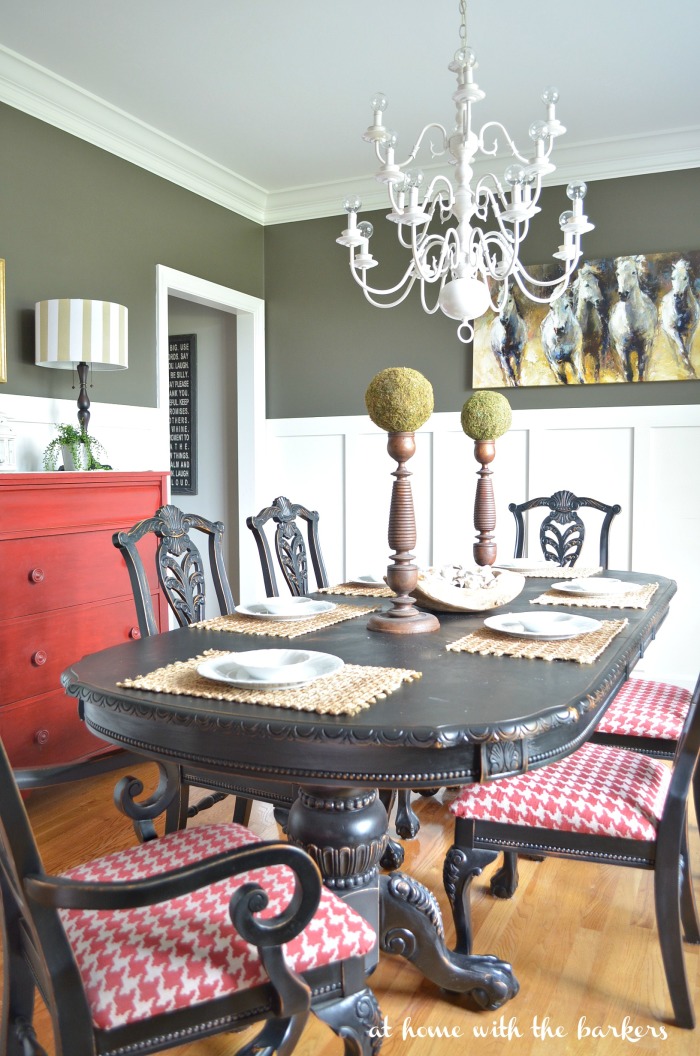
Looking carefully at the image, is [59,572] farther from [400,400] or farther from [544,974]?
[544,974]

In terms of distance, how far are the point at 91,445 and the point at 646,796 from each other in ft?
8.37

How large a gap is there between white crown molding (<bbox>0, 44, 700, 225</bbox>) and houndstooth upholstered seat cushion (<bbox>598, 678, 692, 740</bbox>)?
295cm

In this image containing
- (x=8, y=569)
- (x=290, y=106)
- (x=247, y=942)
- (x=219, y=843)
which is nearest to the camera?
(x=247, y=942)

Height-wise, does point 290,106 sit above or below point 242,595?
above

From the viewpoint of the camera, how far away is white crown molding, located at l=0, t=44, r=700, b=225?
11.1ft

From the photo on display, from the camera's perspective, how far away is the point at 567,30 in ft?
9.96

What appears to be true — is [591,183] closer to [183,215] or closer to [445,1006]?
[183,215]

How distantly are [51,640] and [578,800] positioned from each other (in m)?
1.96

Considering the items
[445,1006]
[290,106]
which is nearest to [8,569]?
[445,1006]

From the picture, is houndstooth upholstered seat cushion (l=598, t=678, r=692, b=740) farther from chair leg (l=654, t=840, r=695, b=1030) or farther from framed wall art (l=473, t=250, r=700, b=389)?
framed wall art (l=473, t=250, r=700, b=389)

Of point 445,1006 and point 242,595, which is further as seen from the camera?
point 242,595

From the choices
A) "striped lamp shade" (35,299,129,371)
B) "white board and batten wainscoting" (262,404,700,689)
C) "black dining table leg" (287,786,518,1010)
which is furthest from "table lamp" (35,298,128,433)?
"black dining table leg" (287,786,518,1010)

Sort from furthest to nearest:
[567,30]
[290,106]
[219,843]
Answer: [290,106] < [567,30] < [219,843]

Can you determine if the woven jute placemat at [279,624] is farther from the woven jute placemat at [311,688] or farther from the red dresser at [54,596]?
the red dresser at [54,596]
